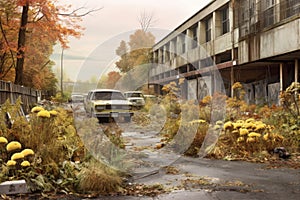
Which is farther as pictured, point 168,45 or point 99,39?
point 168,45

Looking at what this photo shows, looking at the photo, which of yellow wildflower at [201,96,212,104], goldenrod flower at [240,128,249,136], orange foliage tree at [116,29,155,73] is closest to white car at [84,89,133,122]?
yellow wildflower at [201,96,212,104]

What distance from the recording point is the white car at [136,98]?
58.0 ft

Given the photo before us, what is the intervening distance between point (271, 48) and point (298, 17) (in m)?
→ 2.49

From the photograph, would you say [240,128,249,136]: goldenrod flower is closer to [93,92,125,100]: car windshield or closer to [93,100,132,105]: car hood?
[93,100,132,105]: car hood

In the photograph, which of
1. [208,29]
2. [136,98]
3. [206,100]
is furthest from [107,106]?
[208,29]

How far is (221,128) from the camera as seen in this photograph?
29.6 ft

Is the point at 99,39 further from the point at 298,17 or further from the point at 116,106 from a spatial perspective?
the point at 298,17

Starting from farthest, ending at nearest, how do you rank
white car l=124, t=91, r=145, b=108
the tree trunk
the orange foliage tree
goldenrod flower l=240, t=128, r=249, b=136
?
the tree trunk
white car l=124, t=91, r=145, b=108
the orange foliage tree
goldenrod flower l=240, t=128, r=249, b=136

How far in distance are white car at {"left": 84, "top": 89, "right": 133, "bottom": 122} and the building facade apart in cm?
295

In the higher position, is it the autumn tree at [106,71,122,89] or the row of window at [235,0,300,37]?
the row of window at [235,0,300,37]

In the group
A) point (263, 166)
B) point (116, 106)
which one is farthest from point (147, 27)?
point (116, 106)

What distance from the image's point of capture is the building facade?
1628 centimetres

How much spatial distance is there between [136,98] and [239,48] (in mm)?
6829

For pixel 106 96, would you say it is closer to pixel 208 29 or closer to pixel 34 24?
pixel 34 24
